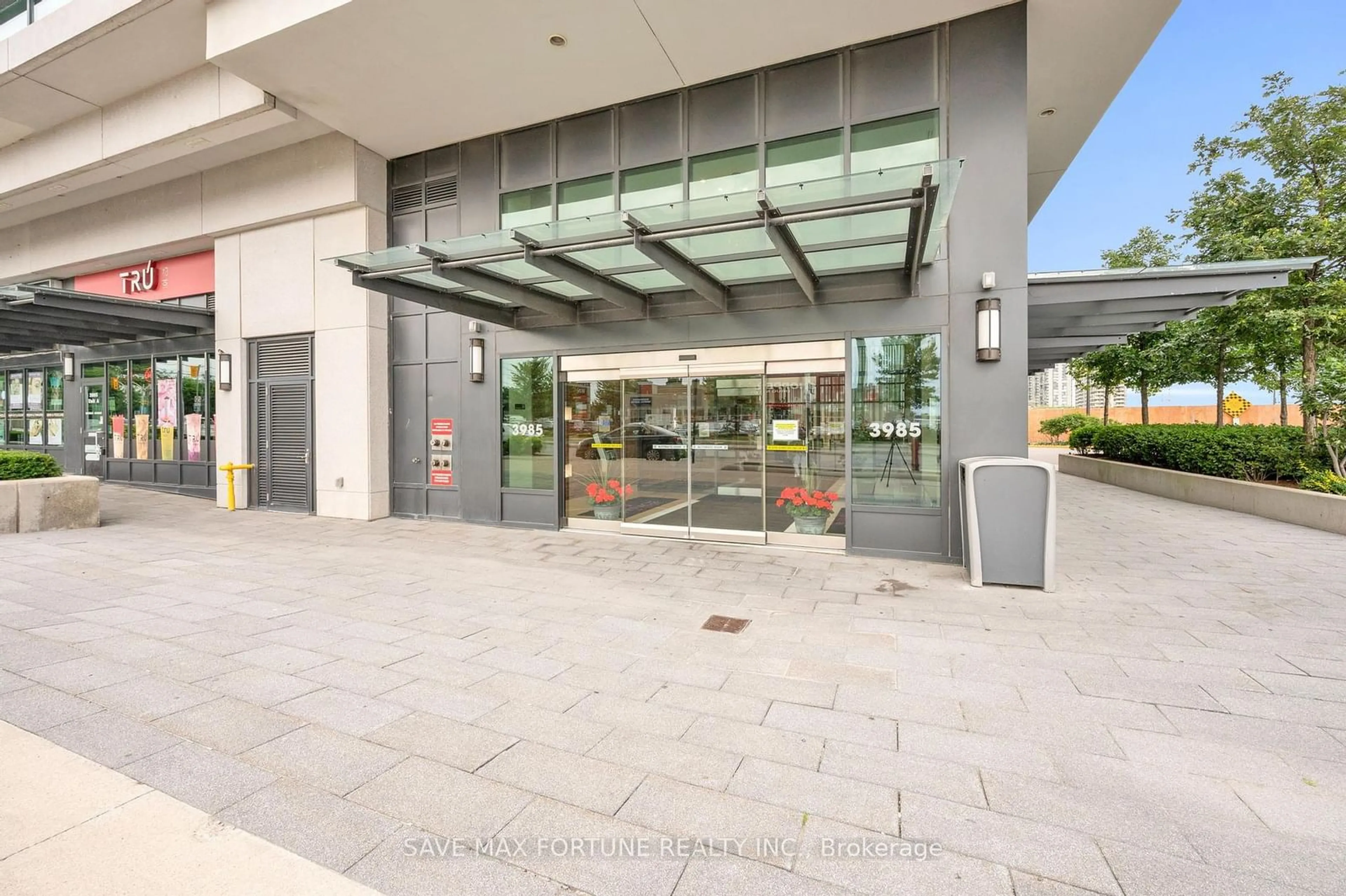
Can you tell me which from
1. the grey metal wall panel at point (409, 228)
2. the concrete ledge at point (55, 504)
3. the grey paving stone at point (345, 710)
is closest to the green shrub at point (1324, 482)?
the grey paving stone at point (345, 710)

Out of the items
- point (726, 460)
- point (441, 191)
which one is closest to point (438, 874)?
point (726, 460)

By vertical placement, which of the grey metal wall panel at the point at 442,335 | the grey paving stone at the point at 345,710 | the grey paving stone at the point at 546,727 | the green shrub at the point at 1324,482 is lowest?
the grey paving stone at the point at 546,727

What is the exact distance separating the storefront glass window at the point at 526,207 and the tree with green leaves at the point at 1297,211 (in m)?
13.1

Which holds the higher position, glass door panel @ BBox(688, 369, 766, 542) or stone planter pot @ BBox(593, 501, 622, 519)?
glass door panel @ BBox(688, 369, 766, 542)

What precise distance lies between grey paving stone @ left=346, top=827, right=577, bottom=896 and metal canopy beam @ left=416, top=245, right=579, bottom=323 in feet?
18.8

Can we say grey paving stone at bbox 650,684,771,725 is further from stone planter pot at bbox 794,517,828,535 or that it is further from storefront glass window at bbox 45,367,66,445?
storefront glass window at bbox 45,367,66,445

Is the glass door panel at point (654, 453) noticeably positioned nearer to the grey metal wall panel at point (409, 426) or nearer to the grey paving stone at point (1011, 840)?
the grey metal wall panel at point (409, 426)

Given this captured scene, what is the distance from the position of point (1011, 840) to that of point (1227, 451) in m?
12.6

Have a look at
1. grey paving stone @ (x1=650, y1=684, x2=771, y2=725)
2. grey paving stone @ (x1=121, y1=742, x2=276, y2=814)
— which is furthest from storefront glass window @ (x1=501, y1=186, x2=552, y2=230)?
grey paving stone @ (x1=121, y1=742, x2=276, y2=814)

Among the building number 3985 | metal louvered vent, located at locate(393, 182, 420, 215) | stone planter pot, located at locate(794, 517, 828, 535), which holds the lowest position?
stone planter pot, located at locate(794, 517, 828, 535)

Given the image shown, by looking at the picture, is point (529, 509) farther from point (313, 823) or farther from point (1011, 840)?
point (1011, 840)

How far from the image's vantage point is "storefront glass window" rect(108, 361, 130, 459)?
13555 mm

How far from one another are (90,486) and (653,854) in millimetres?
11279

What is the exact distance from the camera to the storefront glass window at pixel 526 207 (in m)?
8.80
